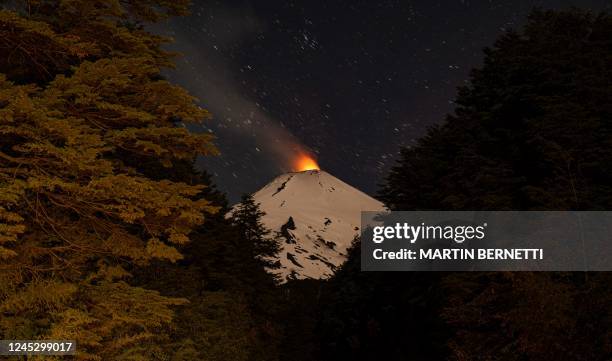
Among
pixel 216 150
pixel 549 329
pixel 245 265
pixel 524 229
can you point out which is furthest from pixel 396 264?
pixel 216 150

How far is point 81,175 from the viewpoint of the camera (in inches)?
333

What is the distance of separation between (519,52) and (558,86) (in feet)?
15.7

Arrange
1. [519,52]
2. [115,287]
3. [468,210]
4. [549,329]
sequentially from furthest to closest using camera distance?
[519,52], [468,210], [549,329], [115,287]

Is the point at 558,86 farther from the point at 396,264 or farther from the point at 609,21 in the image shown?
the point at 396,264

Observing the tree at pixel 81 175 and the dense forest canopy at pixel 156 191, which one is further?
the dense forest canopy at pixel 156 191

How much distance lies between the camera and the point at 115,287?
31.0 ft

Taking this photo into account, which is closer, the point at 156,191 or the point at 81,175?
the point at 81,175

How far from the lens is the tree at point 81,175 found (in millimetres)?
7754

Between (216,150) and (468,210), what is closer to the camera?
A: (216,150)

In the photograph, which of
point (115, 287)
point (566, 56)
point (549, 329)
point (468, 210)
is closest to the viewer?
point (115, 287)

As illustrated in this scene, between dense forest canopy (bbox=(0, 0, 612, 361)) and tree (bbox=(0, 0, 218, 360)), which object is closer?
tree (bbox=(0, 0, 218, 360))

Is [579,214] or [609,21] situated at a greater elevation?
[609,21]

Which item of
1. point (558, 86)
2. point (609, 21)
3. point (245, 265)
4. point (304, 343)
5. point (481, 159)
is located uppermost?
point (609, 21)

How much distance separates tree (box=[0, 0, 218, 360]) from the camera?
775cm
